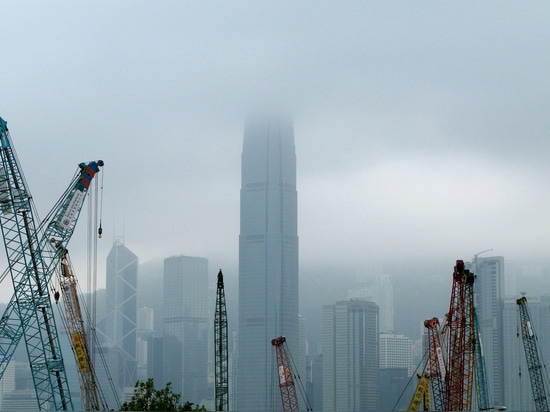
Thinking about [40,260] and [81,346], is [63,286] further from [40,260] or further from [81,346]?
[40,260]

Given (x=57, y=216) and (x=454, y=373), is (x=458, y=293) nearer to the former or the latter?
(x=454, y=373)

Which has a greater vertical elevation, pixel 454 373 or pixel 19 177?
pixel 19 177

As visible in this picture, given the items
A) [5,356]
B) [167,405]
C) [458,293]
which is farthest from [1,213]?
[458,293]

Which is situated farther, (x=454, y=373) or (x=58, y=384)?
(x=454, y=373)

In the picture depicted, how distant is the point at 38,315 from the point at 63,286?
75.2 ft

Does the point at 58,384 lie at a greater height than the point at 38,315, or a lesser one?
lesser

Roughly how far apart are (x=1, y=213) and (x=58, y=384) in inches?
1074

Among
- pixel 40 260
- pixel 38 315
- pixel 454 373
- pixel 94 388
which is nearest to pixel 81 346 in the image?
pixel 94 388

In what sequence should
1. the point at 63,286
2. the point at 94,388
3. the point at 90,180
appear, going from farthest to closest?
the point at 94,388 → the point at 63,286 → the point at 90,180

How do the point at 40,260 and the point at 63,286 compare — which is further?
the point at 63,286

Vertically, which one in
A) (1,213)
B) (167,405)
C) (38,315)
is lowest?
(167,405)

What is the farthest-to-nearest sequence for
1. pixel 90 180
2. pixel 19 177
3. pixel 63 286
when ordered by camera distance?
1. pixel 63 286
2. pixel 90 180
3. pixel 19 177

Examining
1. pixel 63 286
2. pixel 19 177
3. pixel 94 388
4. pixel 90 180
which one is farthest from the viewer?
pixel 94 388

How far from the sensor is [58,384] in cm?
15762
